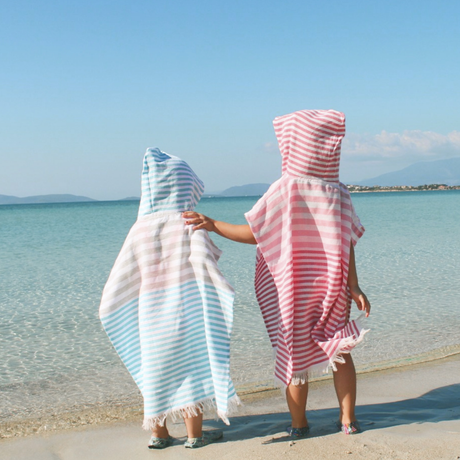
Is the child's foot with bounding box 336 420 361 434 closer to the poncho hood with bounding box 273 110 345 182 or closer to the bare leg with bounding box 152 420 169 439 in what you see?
the bare leg with bounding box 152 420 169 439

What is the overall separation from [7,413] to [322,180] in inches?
111

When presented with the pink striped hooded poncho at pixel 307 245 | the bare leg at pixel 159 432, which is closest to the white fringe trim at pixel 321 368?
the pink striped hooded poncho at pixel 307 245

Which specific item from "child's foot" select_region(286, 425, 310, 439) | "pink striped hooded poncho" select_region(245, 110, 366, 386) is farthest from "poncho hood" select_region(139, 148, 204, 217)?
"child's foot" select_region(286, 425, 310, 439)

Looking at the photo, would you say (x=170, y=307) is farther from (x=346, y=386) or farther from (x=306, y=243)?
(x=346, y=386)

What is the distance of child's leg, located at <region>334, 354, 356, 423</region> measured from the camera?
296cm

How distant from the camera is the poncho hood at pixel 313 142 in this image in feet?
9.19

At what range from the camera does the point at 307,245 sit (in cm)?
287

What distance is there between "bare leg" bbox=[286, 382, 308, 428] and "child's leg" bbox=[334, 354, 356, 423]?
20cm

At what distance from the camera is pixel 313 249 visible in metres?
2.87

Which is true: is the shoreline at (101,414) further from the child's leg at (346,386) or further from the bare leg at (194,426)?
the child's leg at (346,386)

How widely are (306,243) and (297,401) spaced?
2.77 feet

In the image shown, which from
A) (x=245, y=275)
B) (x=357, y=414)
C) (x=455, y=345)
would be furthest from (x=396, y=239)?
(x=357, y=414)

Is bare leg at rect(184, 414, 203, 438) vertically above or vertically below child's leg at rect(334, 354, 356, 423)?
below

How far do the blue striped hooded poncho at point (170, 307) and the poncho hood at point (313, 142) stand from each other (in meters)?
0.56
